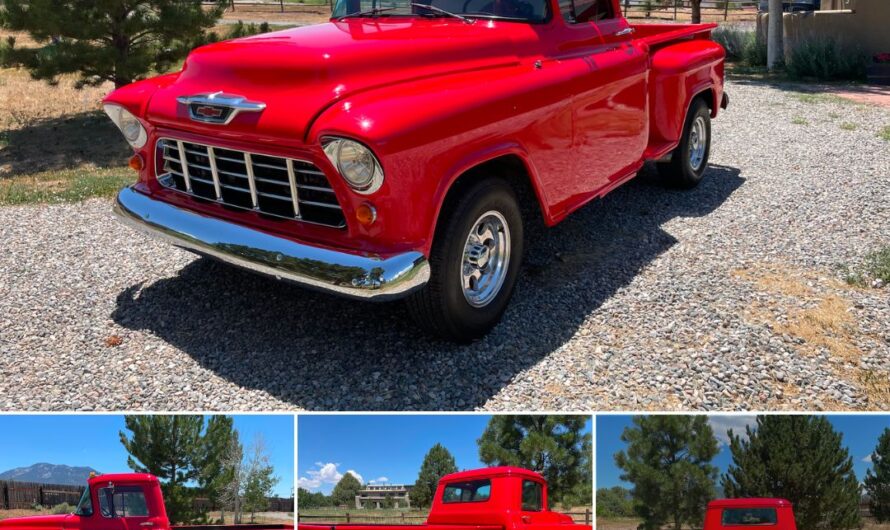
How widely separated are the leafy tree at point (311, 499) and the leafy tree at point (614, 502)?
97 cm

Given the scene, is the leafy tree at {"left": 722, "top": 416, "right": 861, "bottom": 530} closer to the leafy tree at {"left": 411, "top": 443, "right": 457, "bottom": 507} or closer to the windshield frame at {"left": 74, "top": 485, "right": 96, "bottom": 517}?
the leafy tree at {"left": 411, "top": 443, "right": 457, "bottom": 507}

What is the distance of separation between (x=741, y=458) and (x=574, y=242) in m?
2.65

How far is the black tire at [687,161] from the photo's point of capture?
6.65 meters

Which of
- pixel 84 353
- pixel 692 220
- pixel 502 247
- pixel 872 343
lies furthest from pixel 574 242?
pixel 84 353

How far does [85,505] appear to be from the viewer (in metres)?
3.15

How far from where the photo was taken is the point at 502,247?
413cm

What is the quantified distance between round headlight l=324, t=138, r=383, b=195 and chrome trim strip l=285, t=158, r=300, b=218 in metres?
0.26

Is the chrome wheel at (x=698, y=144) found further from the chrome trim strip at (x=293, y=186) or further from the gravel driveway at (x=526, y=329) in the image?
the chrome trim strip at (x=293, y=186)

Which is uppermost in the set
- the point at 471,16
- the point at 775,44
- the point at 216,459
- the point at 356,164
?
the point at 471,16

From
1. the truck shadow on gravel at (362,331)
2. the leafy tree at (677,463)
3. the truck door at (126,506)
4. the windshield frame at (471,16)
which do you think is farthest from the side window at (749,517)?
the windshield frame at (471,16)

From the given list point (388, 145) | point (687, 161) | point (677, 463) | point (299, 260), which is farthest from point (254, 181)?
point (687, 161)

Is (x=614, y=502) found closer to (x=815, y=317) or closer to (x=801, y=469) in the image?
(x=801, y=469)

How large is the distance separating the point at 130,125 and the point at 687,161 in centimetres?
466

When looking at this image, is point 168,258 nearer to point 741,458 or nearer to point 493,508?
point 493,508
